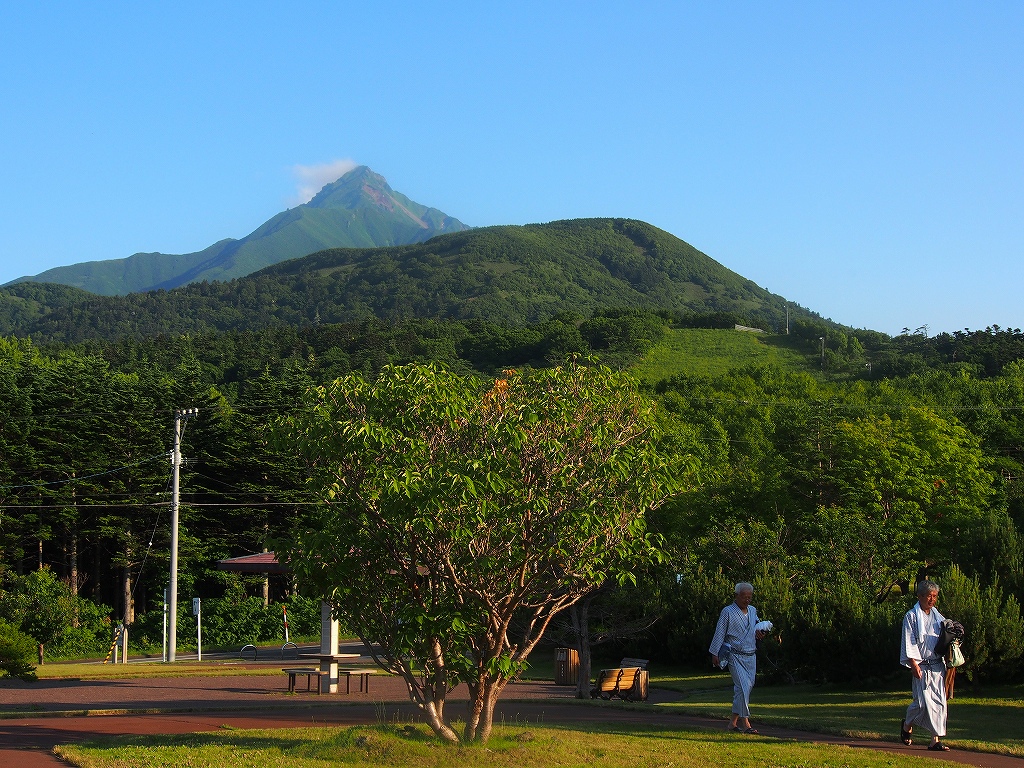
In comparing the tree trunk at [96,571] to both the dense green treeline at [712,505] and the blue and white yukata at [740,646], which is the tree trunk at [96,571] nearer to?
the dense green treeline at [712,505]

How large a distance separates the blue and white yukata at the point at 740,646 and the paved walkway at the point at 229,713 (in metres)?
0.63

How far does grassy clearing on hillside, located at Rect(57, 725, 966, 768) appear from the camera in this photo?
1012 centimetres

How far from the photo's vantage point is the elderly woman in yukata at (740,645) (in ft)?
40.4

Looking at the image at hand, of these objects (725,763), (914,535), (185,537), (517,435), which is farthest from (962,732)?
(185,537)

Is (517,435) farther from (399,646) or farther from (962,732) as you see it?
(962,732)

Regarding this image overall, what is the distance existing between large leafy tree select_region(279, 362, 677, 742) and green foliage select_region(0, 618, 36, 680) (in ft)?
39.1

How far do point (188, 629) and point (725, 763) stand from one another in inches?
1353

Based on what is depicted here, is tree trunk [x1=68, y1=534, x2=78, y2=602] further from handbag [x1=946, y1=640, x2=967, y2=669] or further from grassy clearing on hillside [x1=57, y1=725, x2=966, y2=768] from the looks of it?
handbag [x1=946, y1=640, x2=967, y2=669]

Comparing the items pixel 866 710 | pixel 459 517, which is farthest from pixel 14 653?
pixel 866 710

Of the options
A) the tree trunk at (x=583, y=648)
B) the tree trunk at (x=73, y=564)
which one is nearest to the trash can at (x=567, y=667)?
the tree trunk at (x=583, y=648)

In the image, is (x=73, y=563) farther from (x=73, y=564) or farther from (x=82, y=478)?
(x=82, y=478)

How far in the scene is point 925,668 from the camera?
1124 centimetres

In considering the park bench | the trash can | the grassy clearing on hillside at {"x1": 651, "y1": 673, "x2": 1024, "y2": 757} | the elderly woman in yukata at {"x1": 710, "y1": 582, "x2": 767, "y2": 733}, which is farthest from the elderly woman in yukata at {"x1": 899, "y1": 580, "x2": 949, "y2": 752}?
the trash can

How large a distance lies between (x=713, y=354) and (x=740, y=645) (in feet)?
337
